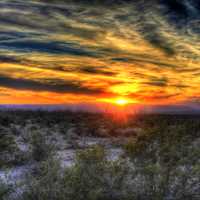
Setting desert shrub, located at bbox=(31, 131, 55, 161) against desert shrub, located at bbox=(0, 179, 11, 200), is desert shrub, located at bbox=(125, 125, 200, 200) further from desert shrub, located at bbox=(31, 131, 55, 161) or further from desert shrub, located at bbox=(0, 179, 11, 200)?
desert shrub, located at bbox=(31, 131, 55, 161)

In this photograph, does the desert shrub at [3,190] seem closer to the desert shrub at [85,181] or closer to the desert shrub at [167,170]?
the desert shrub at [85,181]

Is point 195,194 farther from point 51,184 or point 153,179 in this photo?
point 51,184

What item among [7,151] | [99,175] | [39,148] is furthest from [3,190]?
[7,151]

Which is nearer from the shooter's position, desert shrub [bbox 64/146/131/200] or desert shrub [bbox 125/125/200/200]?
desert shrub [bbox 64/146/131/200]

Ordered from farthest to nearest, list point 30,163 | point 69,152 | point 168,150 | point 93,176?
point 69,152, point 30,163, point 168,150, point 93,176

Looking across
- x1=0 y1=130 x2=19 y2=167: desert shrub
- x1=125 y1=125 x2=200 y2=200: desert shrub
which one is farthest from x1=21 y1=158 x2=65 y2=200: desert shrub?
x1=0 y1=130 x2=19 y2=167: desert shrub

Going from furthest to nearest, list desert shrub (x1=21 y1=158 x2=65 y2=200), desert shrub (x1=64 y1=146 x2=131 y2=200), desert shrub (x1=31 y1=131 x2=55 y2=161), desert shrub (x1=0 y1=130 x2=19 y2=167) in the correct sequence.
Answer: desert shrub (x1=31 y1=131 x2=55 y2=161) → desert shrub (x1=0 y1=130 x2=19 y2=167) → desert shrub (x1=64 y1=146 x2=131 y2=200) → desert shrub (x1=21 y1=158 x2=65 y2=200)

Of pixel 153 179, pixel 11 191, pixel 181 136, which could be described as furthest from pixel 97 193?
pixel 181 136

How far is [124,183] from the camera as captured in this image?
12.0m

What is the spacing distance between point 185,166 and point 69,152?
11959 millimetres

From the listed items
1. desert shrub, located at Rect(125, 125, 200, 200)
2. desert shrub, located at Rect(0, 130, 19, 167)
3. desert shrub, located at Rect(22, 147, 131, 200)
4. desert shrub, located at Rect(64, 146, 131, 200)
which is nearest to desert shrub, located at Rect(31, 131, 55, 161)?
desert shrub, located at Rect(0, 130, 19, 167)

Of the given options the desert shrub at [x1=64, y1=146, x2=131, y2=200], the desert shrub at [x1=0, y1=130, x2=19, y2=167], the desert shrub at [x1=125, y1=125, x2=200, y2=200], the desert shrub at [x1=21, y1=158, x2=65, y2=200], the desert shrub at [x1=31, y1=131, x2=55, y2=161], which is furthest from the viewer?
the desert shrub at [x1=31, y1=131, x2=55, y2=161]

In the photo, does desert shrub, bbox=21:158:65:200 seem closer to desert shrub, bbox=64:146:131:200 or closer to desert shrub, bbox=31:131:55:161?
desert shrub, bbox=64:146:131:200

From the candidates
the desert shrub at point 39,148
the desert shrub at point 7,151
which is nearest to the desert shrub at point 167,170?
Result: the desert shrub at point 39,148
